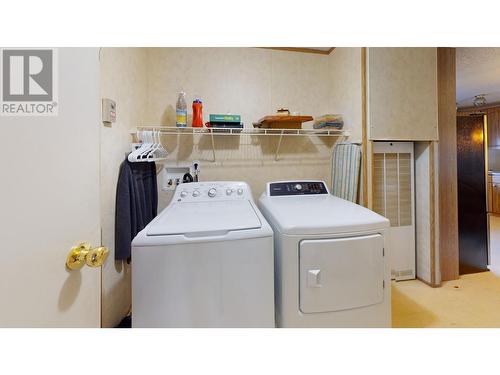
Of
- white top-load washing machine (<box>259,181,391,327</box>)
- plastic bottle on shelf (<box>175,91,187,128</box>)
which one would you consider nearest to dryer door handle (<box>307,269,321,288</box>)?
white top-load washing machine (<box>259,181,391,327</box>)

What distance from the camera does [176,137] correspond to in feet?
7.57

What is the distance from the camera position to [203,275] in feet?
3.70

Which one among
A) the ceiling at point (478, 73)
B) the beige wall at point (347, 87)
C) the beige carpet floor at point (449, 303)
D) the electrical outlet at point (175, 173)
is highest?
the ceiling at point (478, 73)

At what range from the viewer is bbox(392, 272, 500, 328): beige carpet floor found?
5.71ft

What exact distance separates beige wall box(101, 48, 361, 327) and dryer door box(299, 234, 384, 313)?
→ 1242mm

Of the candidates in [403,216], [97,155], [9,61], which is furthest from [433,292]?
[9,61]

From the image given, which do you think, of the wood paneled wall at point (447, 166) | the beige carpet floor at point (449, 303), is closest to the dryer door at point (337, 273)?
the beige carpet floor at point (449, 303)

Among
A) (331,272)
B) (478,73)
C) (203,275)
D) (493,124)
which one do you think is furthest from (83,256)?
(493,124)

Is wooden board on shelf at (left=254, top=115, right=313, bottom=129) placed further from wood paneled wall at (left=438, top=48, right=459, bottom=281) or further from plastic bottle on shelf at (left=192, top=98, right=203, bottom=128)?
wood paneled wall at (left=438, top=48, right=459, bottom=281)

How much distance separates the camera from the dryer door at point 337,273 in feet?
3.99

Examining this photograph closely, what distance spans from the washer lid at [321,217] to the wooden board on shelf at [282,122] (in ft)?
2.77

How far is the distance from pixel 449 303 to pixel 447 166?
128 centimetres

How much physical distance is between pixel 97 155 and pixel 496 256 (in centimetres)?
439

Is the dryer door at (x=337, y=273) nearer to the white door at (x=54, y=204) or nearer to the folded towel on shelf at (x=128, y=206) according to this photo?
the white door at (x=54, y=204)
